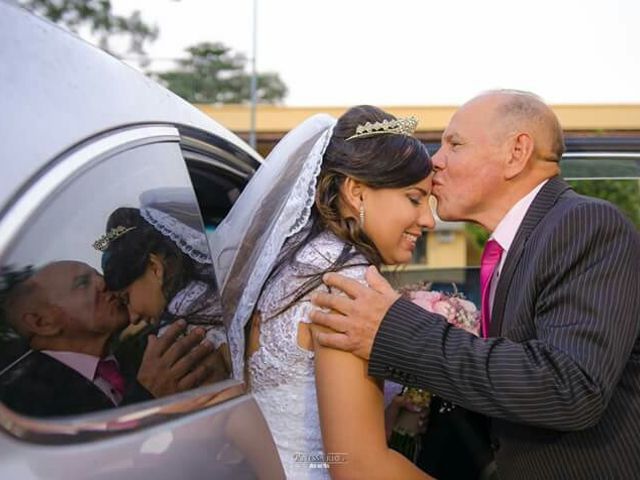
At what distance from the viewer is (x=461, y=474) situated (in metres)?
2.79

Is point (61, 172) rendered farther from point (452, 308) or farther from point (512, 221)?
point (452, 308)

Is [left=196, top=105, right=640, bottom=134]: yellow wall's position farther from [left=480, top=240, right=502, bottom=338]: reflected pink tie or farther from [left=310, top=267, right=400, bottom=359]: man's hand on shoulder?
[left=310, top=267, right=400, bottom=359]: man's hand on shoulder

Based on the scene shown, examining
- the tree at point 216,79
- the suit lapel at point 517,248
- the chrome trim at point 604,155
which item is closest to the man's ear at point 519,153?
the suit lapel at point 517,248

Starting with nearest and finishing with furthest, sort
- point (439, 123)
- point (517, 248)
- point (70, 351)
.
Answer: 1. point (70, 351)
2. point (517, 248)
3. point (439, 123)

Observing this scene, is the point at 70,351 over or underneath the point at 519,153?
underneath

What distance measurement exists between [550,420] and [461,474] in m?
1.06

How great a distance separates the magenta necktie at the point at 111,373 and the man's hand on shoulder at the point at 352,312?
23.3 inches

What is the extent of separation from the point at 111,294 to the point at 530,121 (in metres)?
1.50

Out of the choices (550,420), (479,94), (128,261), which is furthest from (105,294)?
(479,94)

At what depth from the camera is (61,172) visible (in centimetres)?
138

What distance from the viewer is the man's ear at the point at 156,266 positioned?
170cm

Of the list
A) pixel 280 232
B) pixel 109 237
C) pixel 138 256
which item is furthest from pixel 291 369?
pixel 109 237

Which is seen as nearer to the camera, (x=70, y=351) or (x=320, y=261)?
(x=70, y=351)

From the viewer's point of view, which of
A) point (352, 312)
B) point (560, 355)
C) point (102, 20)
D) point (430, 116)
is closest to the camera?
point (560, 355)
